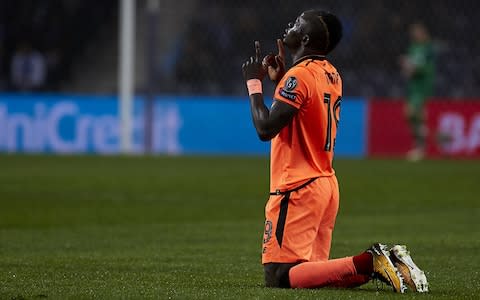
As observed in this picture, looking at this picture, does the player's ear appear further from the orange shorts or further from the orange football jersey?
the orange shorts

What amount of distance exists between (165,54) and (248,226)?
14.1 m

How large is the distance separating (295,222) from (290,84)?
751 millimetres

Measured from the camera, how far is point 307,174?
702 cm

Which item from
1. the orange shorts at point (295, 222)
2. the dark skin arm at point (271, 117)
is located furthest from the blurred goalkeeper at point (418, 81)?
the dark skin arm at point (271, 117)

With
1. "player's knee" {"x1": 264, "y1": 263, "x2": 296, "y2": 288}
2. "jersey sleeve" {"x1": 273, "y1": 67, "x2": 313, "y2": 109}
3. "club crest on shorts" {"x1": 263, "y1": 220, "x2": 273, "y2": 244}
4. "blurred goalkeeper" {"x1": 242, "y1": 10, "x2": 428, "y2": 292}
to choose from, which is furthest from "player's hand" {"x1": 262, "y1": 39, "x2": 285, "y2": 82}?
"player's knee" {"x1": 264, "y1": 263, "x2": 296, "y2": 288}

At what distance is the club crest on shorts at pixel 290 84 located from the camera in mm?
6883

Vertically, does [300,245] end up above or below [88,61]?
below

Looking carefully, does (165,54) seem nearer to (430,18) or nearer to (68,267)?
(430,18)

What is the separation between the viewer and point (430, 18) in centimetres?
2498

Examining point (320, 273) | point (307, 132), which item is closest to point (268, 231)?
point (320, 273)

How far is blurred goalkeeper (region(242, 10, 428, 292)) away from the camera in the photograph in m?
6.85

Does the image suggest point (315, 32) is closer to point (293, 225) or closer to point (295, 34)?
point (295, 34)

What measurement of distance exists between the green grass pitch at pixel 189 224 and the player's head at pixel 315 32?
1.38 metres

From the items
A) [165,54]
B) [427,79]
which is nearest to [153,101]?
[165,54]
